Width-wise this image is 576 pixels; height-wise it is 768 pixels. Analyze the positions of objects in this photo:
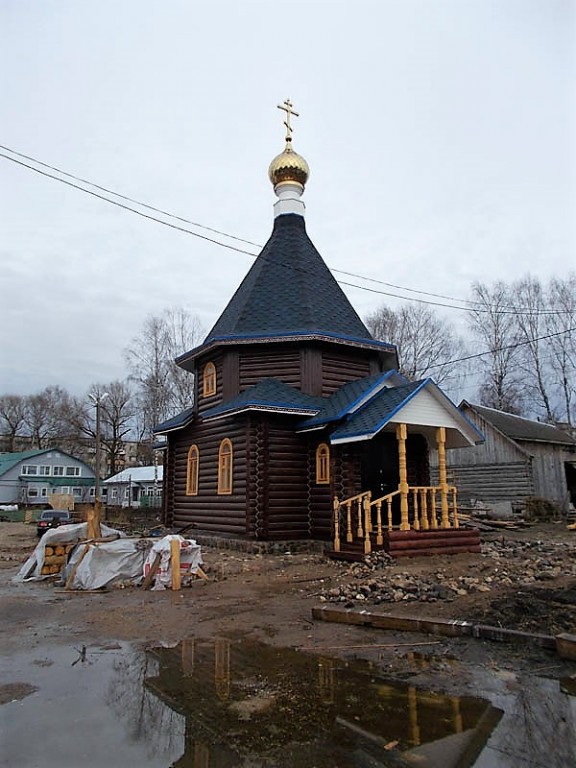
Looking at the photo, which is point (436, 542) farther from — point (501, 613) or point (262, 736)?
point (262, 736)

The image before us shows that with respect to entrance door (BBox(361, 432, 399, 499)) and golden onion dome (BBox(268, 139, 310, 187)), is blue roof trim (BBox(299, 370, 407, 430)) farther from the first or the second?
golden onion dome (BBox(268, 139, 310, 187))

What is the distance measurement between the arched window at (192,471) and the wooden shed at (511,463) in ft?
39.2

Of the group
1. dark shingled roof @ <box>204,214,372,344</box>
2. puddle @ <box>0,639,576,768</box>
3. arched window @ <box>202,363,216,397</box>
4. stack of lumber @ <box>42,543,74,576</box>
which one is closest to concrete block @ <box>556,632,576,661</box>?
puddle @ <box>0,639,576,768</box>

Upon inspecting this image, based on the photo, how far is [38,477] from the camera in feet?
161

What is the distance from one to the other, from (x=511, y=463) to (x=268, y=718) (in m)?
21.1

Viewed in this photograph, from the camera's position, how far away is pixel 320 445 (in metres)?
13.8

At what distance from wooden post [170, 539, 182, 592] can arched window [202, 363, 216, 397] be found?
6.85 metres

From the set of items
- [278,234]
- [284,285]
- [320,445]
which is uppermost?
[278,234]

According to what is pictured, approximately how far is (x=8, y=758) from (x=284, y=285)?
1429 centimetres

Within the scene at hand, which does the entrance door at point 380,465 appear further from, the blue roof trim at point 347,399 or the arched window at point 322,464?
the blue roof trim at point 347,399

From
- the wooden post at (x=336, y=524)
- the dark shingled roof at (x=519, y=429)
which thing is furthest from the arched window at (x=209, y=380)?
the dark shingled roof at (x=519, y=429)

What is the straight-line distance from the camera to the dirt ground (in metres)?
5.81

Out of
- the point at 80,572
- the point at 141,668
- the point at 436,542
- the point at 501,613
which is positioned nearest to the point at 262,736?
the point at 141,668

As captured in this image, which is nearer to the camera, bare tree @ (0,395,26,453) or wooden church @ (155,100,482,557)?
wooden church @ (155,100,482,557)
